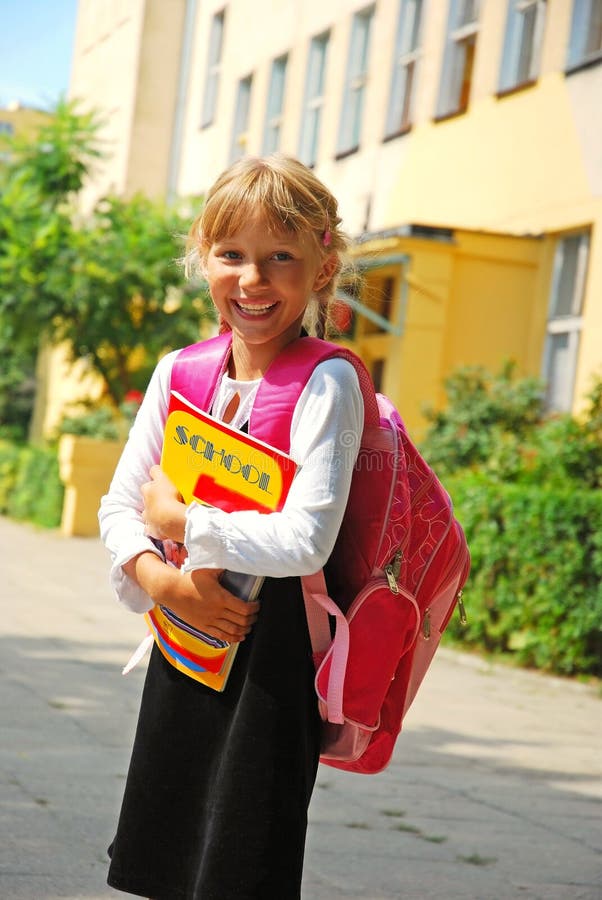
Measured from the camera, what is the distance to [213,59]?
83.9ft

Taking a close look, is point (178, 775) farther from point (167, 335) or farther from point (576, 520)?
point (167, 335)

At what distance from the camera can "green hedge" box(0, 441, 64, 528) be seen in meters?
21.1

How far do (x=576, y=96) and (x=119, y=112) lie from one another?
16.9m

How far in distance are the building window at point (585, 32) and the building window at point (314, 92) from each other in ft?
23.2

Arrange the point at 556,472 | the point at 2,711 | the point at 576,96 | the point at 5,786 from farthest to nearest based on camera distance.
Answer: the point at 576,96 → the point at 556,472 → the point at 2,711 → the point at 5,786

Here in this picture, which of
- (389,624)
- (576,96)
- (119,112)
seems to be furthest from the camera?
(119,112)

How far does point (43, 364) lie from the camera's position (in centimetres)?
3309

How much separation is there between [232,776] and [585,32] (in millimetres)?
12141

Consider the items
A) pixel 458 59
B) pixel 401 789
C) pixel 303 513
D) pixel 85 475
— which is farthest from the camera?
pixel 85 475

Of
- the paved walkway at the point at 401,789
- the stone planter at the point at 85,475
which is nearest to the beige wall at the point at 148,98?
the stone planter at the point at 85,475

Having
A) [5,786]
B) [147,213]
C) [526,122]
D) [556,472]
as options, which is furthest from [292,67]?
[5,786]

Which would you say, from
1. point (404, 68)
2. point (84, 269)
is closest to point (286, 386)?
point (404, 68)

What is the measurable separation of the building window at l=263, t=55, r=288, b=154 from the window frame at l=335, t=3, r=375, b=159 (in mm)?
2787

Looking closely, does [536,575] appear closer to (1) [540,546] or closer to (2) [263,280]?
(1) [540,546]
